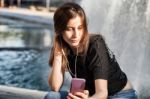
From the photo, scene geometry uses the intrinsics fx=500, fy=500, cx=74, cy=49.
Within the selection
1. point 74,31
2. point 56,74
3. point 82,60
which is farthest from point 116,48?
point 74,31

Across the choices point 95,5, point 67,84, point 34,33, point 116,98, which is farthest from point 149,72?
point 34,33

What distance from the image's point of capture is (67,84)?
25.1 feet

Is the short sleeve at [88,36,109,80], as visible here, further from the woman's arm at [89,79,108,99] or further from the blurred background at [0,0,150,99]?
the blurred background at [0,0,150,99]

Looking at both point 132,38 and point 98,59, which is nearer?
point 98,59

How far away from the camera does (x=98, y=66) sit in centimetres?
320

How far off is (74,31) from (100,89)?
1.33ft

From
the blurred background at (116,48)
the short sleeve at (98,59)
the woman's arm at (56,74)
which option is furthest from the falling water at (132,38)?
the short sleeve at (98,59)

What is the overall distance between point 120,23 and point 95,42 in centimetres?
440

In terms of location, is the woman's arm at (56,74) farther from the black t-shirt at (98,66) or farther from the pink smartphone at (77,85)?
the pink smartphone at (77,85)

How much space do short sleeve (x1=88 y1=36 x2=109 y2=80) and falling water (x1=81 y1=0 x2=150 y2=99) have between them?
3.19 metres

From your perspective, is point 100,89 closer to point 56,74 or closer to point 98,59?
point 98,59

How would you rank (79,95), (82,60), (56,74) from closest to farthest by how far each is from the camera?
(79,95)
(82,60)
(56,74)

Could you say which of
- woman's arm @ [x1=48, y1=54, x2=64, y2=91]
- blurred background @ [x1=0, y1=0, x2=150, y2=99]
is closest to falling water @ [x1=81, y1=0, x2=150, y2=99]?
blurred background @ [x1=0, y1=0, x2=150, y2=99]

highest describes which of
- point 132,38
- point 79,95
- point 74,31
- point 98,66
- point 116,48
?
point 74,31
